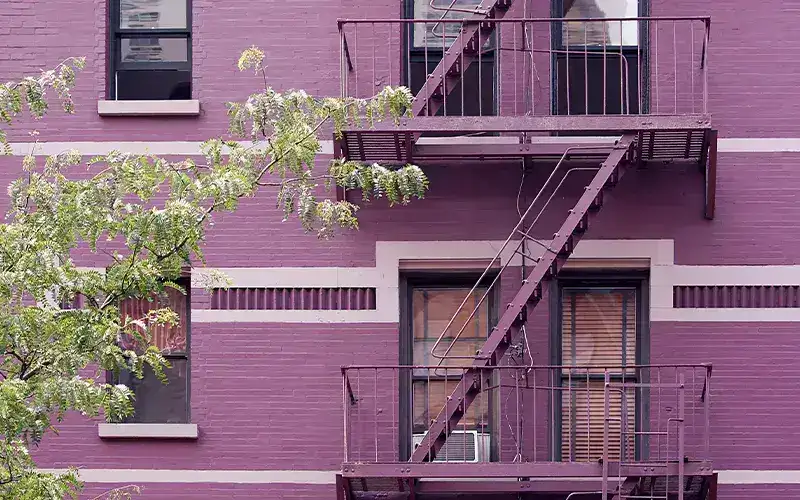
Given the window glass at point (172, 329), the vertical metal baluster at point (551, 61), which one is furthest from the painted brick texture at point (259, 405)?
the vertical metal baluster at point (551, 61)

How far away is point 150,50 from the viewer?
13.9 metres

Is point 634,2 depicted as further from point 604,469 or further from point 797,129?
point 604,469

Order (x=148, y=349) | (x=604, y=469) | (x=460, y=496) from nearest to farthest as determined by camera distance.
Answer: (x=148, y=349)
(x=604, y=469)
(x=460, y=496)

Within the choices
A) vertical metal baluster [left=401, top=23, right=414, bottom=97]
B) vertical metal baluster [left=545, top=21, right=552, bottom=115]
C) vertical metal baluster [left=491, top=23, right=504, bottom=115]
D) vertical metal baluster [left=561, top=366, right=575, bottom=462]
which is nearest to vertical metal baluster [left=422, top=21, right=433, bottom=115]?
vertical metal baluster [left=401, top=23, right=414, bottom=97]

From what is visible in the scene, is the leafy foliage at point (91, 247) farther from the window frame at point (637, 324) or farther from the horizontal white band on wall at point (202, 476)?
the window frame at point (637, 324)

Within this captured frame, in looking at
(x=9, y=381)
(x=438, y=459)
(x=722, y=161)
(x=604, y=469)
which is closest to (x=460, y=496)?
(x=438, y=459)

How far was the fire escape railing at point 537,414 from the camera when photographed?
1290 centimetres

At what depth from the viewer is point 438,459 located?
13133 mm

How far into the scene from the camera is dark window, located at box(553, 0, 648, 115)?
13.4 meters

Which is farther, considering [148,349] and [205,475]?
[205,475]

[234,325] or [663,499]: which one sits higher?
[234,325]

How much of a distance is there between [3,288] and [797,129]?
7487mm

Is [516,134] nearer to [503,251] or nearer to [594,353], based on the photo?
[503,251]

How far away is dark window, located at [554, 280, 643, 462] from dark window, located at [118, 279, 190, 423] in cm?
350
